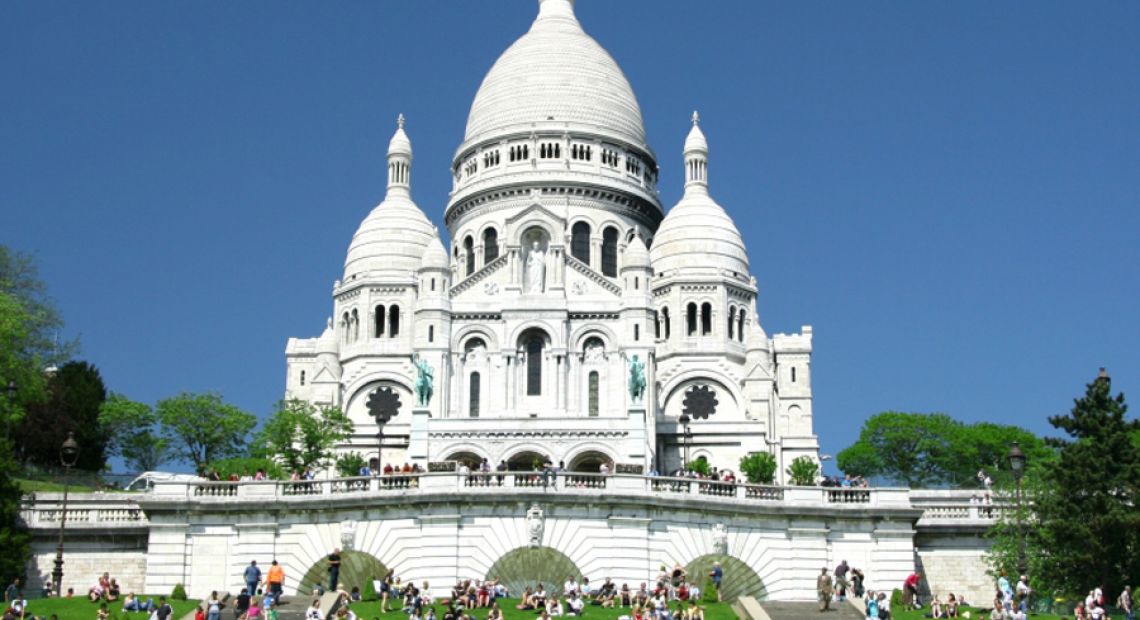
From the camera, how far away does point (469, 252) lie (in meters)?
109

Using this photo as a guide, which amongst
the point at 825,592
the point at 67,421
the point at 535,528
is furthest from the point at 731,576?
the point at 67,421

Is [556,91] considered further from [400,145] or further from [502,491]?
[502,491]

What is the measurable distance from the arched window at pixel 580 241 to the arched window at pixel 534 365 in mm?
14388

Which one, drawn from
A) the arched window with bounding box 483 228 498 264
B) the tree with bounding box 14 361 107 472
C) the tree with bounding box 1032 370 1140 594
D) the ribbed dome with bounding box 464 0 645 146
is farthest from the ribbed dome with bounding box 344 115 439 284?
the tree with bounding box 1032 370 1140 594

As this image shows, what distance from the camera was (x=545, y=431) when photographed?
8338 centimetres

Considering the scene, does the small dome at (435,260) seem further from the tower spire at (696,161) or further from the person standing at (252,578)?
the person standing at (252,578)

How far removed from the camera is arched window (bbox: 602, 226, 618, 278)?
108m

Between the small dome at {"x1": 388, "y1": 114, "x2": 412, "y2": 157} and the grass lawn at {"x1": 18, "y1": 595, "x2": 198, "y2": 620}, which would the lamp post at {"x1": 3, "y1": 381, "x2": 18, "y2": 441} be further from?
the small dome at {"x1": 388, "y1": 114, "x2": 412, "y2": 157}

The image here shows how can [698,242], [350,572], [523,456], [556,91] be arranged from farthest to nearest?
Result: 1. [556,91]
2. [698,242]
3. [523,456]
4. [350,572]

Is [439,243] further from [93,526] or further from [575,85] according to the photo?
[93,526]

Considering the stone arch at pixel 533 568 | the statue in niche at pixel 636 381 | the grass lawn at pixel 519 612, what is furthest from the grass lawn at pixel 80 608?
the statue in niche at pixel 636 381

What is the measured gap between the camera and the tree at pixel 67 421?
240 ft

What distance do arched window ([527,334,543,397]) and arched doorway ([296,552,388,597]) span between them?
44502mm

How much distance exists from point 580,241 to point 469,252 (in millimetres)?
6893
